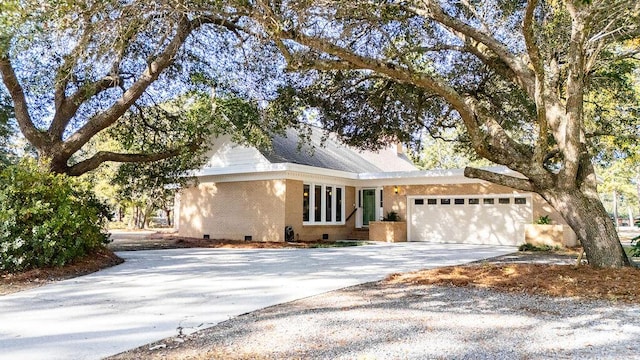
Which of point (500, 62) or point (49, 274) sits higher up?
point (500, 62)

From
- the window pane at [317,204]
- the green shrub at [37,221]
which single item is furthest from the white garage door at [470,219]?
the green shrub at [37,221]

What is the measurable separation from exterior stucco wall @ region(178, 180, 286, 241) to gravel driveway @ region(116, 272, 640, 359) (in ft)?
36.2

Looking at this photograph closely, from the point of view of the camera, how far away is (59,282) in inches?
314

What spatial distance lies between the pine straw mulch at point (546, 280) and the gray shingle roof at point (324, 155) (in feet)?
24.7

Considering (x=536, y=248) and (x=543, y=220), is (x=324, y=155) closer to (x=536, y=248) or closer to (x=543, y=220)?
(x=543, y=220)

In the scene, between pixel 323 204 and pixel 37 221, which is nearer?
pixel 37 221

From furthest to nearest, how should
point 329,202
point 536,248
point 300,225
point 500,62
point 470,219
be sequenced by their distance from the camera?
point 329,202
point 470,219
point 300,225
point 536,248
point 500,62

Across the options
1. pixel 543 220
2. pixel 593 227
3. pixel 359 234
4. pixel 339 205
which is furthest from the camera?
pixel 359 234

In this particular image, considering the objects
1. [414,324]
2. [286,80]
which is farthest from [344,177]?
[414,324]

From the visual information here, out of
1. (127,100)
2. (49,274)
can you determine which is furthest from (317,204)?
(49,274)

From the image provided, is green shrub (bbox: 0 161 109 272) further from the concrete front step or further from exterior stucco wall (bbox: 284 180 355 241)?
the concrete front step

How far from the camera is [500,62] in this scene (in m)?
10.1

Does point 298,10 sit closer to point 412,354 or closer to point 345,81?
point 345,81

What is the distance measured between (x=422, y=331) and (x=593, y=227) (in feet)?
16.4
